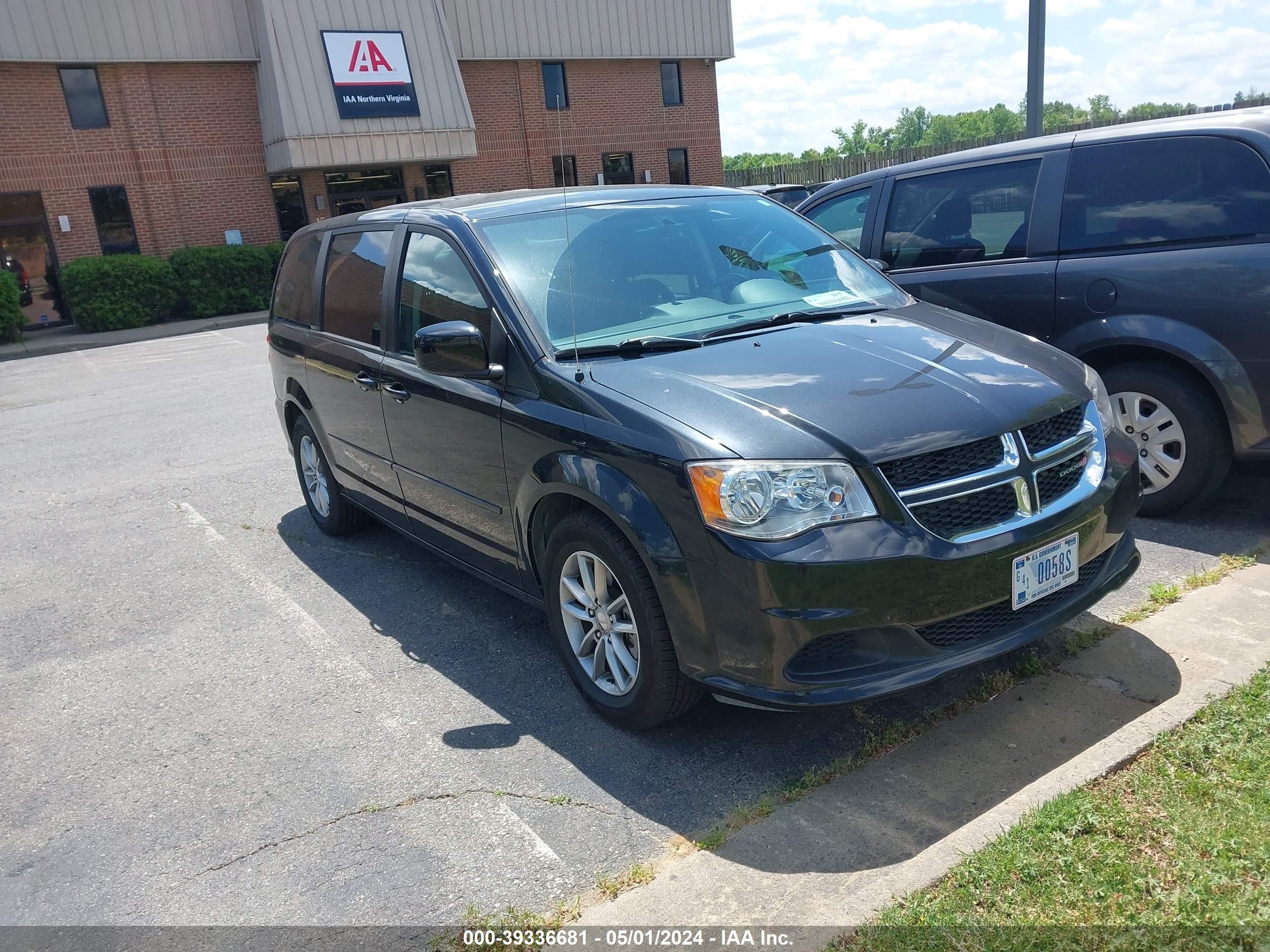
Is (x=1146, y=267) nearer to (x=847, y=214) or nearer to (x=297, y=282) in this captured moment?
(x=847, y=214)

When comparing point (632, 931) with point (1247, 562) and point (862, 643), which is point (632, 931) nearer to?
point (862, 643)

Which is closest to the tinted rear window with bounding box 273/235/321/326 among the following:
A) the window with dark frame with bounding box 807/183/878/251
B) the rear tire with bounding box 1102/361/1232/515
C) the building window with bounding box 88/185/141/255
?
the window with dark frame with bounding box 807/183/878/251

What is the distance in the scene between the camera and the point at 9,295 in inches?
787

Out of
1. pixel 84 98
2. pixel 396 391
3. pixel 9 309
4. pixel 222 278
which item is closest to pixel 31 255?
pixel 9 309

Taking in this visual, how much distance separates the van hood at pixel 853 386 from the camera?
3.20 metres

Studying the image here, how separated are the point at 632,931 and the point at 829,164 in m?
28.0

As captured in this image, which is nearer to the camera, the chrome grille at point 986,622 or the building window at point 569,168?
the chrome grille at point 986,622

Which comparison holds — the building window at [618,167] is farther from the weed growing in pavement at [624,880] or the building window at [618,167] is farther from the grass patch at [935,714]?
the weed growing in pavement at [624,880]

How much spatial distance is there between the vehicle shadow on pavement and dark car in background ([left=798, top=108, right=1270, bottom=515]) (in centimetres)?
154

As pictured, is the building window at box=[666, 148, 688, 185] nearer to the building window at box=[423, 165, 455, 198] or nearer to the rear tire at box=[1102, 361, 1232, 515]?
the building window at box=[423, 165, 455, 198]

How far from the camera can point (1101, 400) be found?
12.8 feet

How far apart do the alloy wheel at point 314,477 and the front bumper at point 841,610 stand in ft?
11.3

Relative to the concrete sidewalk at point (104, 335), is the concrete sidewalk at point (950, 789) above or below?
above

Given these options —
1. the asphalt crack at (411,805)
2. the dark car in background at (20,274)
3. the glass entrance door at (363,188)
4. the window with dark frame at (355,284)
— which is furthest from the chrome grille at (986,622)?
the glass entrance door at (363,188)
